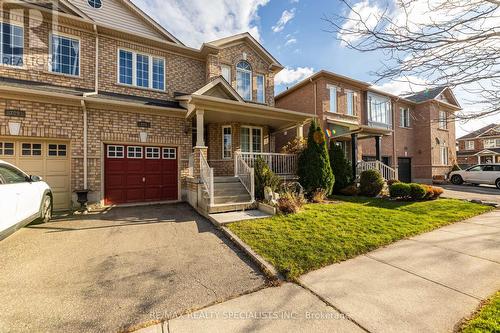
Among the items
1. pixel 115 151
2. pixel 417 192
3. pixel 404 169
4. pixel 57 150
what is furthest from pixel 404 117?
pixel 57 150

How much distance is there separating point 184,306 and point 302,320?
149cm

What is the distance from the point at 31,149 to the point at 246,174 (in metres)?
7.70

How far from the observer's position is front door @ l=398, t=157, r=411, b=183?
62.0ft

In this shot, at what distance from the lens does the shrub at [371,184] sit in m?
10.4

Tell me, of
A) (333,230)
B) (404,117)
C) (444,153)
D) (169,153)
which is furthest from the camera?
(444,153)

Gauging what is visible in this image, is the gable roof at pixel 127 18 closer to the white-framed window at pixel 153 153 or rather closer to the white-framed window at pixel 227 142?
the white-framed window at pixel 227 142

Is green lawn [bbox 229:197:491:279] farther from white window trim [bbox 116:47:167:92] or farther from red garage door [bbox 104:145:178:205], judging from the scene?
white window trim [bbox 116:47:167:92]

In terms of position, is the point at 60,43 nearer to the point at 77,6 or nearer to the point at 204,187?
the point at 77,6

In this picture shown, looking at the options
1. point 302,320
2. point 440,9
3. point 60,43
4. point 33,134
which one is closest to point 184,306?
point 302,320

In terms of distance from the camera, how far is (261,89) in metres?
12.6

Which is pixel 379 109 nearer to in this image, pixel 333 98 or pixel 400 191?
pixel 333 98

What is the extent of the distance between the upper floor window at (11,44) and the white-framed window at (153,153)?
17.4 ft

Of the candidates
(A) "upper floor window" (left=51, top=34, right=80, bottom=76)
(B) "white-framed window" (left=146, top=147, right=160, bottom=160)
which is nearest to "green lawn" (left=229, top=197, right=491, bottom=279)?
(B) "white-framed window" (left=146, top=147, right=160, bottom=160)

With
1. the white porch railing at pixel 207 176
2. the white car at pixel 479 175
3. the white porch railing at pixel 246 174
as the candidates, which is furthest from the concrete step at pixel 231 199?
the white car at pixel 479 175
